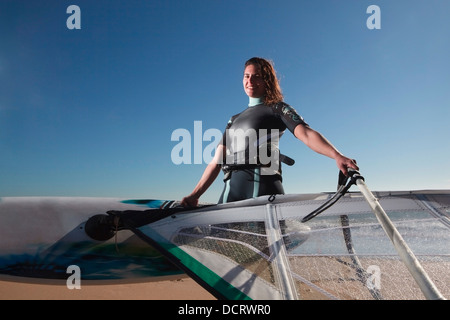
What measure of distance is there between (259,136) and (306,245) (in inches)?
36.6

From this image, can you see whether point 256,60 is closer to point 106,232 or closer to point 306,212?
point 306,212

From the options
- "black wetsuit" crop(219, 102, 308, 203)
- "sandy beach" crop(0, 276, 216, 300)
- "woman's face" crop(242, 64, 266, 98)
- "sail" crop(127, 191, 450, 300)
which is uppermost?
"woman's face" crop(242, 64, 266, 98)

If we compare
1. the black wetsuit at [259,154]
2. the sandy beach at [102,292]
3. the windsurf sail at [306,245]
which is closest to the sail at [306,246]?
the windsurf sail at [306,245]

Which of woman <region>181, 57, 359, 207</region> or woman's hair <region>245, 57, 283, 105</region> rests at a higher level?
woman's hair <region>245, 57, 283, 105</region>

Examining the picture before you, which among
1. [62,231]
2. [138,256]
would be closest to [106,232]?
[138,256]

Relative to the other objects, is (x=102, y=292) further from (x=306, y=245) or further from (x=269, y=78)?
(x=269, y=78)

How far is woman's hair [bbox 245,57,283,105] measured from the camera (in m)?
2.32

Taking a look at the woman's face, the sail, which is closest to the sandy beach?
the sail

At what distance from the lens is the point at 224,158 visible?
248 cm

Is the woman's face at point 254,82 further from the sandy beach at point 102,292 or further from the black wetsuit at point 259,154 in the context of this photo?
the sandy beach at point 102,292

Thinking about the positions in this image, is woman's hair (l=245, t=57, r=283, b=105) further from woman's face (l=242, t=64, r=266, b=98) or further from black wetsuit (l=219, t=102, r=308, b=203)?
black wetsuit (l=219, t=102, r=308, b=203)

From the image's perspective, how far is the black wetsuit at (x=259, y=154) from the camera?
2115mm

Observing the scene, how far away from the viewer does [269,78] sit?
2.36 metres

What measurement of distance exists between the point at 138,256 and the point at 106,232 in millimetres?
598
